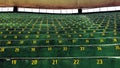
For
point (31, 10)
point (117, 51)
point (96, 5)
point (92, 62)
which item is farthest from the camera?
point (31, 10)

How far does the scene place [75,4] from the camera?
10852mm

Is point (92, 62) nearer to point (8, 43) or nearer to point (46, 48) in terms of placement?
point (46, 48)

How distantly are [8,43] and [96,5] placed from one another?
7.90m

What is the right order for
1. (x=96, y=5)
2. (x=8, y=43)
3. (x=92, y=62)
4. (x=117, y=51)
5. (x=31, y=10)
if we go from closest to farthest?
(x=92, y=62), (x=117, y=51), (x=8, y=43), (x=96, y=5), (x=31, y=10)

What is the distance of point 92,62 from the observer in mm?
2260

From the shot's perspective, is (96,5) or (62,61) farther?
(96,5)

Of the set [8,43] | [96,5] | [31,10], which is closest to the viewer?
[8,43]

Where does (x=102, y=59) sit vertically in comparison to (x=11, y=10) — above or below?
below

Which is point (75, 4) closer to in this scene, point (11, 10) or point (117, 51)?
point (11, 10)

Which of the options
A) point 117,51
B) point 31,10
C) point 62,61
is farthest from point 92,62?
point 31,10

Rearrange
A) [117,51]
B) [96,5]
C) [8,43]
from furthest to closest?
[96,5] → [8,43] → [117,51]

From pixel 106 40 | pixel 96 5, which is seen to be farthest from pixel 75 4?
pixel 106 40

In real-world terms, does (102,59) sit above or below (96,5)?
below

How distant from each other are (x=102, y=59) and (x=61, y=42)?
1.23m
